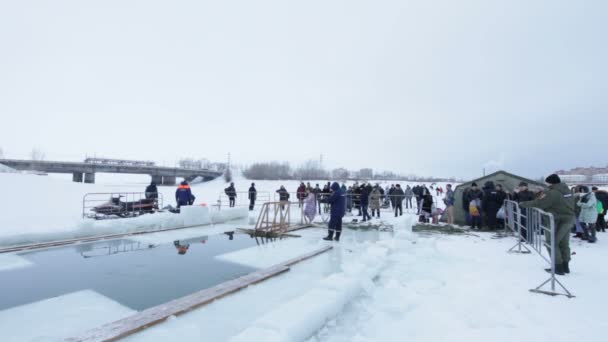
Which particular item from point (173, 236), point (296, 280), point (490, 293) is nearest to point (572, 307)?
point (490, 293)

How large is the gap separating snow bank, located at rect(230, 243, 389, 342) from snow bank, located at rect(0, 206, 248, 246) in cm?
779

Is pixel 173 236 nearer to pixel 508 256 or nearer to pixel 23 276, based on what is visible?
pixel 23 276

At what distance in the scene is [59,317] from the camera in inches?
150

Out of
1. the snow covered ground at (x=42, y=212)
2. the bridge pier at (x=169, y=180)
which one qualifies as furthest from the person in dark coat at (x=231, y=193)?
the bridge pier at (x=169, y=180)

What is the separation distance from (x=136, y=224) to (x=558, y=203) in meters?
11.3

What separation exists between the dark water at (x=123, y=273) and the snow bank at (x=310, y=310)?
1.87 m

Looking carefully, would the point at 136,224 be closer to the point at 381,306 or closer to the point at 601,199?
the point at 381,306

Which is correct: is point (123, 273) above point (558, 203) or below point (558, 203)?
below

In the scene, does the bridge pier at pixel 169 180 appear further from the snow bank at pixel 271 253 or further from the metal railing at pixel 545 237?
the metal railing at pixel 545 237

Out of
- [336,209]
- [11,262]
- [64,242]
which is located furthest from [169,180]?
[336,209]

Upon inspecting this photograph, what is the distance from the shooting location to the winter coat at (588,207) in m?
8.60

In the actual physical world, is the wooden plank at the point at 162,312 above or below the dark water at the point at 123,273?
above

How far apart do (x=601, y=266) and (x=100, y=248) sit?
11.2 metres

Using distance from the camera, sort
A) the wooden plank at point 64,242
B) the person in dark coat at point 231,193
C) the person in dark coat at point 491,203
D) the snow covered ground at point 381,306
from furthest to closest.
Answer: the person in dark coat at point 231,193, the person in dark coat at point 491,203, the wooden plank at point 64,242, the snow covered ground at point 381,306
